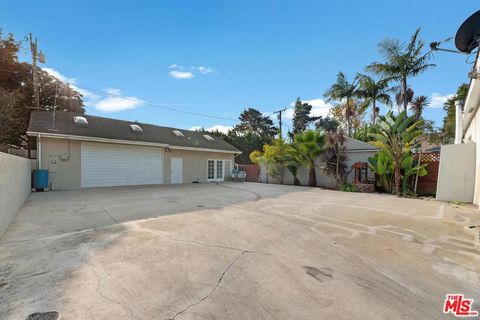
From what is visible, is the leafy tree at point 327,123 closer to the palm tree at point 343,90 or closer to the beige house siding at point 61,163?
the palm tree at point 343,90

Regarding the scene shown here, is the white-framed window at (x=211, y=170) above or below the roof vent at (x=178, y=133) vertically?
below

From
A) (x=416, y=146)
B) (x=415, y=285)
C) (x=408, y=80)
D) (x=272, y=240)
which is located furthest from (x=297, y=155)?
(x=415, y=285)

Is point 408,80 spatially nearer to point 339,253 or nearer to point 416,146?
point 416,146

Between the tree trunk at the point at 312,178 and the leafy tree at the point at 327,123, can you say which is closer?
the tree trunk at the point at 312,178

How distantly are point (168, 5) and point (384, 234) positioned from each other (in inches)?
429

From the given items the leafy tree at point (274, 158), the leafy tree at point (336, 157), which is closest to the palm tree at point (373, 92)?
the leafy tree at point (336, 157)

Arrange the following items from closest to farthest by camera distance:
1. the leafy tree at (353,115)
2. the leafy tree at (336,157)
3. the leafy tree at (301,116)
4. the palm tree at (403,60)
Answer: the leafy tree at (336,157), the palm tree at (403,60), the leafy tree at (353,115), the leafy tree at (301,116)

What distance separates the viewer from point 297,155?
15.4 meters

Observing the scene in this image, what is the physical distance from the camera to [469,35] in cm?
491

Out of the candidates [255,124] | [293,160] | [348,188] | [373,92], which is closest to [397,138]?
[348,188]

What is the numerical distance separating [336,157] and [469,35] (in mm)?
9614

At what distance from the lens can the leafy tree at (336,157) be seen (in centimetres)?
1386

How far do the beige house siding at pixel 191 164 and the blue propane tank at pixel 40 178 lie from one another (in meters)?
6.27

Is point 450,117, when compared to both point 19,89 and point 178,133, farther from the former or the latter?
point 19,89
